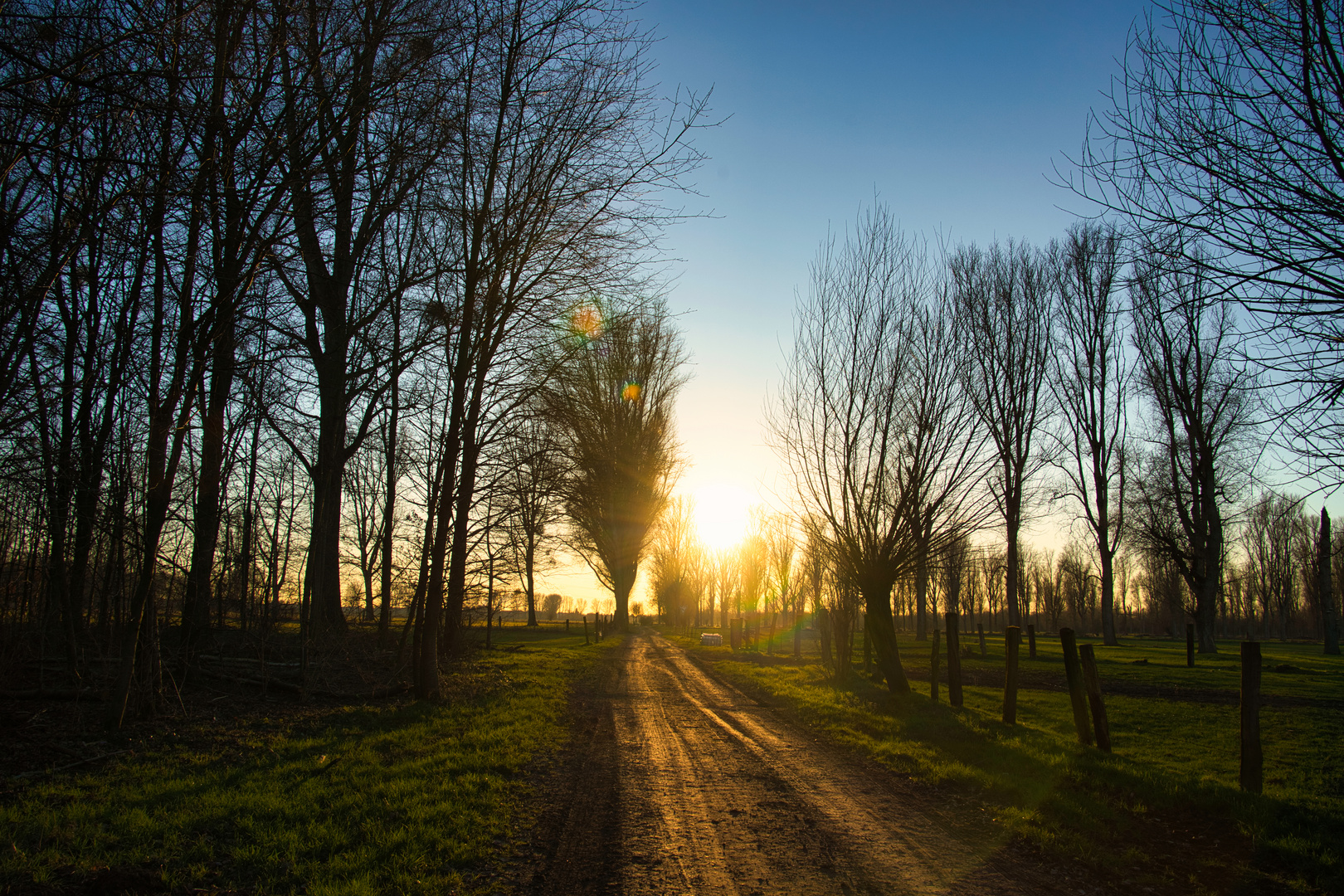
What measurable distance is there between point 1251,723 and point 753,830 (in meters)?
5.01

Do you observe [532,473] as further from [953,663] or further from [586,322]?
[953,663]

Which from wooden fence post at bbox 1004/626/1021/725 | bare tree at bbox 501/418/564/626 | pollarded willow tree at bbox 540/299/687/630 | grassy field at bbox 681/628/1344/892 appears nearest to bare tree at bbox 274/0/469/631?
bare tree at bbox 501/418/564/626

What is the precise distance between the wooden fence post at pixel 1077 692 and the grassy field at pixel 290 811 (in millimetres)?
6705

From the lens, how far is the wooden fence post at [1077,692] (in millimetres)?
8016

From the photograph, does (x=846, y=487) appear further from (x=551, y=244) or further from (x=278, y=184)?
(x=278, y=184)

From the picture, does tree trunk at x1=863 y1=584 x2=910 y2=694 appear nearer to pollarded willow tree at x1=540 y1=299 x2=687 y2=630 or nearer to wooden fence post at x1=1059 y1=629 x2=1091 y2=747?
wooden fence post at x1=1059 y1=629 x2=1091 y2=747

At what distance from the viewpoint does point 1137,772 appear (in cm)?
645

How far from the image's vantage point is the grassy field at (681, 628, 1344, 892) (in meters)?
4.54

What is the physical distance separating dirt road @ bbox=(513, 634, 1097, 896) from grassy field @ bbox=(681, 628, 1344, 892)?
67cm

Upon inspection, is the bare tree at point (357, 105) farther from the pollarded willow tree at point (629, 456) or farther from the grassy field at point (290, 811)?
the pollarded willow tree at point (629, 456)

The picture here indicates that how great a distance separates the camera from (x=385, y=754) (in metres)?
6.62

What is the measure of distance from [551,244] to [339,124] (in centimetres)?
508

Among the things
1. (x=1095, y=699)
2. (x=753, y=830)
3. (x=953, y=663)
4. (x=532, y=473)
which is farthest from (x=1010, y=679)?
(x=532, y=473)

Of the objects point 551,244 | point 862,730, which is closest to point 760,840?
point 862,730
